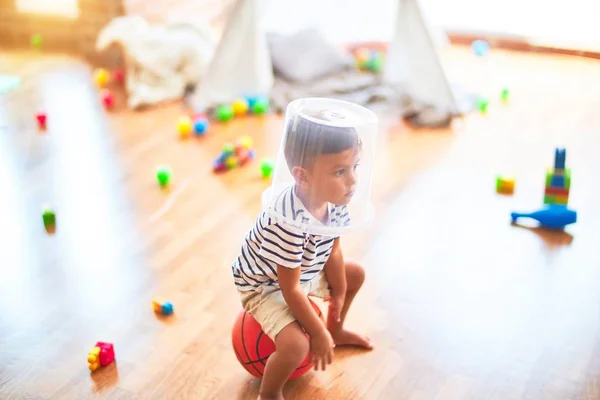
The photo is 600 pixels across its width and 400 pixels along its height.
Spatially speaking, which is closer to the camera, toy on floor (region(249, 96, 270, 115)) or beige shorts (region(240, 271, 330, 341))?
beige shorts (region(240, 271, 330, 341))

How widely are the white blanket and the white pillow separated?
300 millimetres

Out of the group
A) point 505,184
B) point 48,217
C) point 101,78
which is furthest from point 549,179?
point 101,78

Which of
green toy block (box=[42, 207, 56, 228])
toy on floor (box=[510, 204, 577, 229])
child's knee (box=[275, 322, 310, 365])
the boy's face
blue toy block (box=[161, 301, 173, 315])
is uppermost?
the boy's face

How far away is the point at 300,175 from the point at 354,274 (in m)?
0.35

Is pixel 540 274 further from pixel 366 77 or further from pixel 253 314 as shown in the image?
pixel 366 77

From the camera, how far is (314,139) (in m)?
1.39

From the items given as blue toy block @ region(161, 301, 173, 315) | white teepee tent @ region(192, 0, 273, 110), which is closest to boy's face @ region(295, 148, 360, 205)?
blue toy block @ region(161, 301, 173, 315)

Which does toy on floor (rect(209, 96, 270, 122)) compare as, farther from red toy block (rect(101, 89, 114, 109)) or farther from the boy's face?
the boy's face

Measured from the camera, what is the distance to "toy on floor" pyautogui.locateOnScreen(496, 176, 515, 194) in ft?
8.08

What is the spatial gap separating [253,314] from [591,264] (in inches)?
41.6

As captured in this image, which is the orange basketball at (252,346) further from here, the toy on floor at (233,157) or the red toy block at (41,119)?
the red toy block at (41,119)

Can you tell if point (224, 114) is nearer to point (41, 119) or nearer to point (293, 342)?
point (41, 119)

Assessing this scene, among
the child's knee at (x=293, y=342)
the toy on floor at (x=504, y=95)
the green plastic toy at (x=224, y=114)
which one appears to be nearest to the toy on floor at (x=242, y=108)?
the green plastic toy at (x=224, y=114)

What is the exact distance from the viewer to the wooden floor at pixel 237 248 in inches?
66.5
